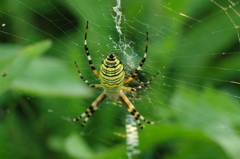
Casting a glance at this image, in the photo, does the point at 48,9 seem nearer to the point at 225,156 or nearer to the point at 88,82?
the point at 88,82

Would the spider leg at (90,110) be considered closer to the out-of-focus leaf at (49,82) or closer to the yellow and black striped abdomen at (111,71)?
the out-of-focus leaf at (49,82)

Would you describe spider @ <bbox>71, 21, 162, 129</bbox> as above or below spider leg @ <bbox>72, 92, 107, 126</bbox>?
above

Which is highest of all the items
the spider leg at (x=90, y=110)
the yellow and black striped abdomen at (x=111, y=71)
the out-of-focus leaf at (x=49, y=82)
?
the yellow and black striped abdomen at (x=111, y=71)

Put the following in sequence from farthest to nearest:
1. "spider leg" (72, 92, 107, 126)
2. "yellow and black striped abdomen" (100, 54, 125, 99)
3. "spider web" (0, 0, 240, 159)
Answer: "spider leg" (72, 92, 107, 126), "spider web" (0, 0, 240, 159), "yellow and black striped abdomen" (100, 54, 125, 99)

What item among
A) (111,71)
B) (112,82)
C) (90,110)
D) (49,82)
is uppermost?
(111,71)

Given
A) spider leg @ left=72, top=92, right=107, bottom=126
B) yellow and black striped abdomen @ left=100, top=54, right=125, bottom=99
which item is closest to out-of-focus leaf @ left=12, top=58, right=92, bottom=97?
spider leg @ left=72, top=92, right=107, bottom=126

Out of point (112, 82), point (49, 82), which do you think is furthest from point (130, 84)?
→ point (49, 82)

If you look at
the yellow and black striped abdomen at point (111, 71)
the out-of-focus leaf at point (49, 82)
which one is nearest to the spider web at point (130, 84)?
the out-of-focus leaf at point (49, 82)

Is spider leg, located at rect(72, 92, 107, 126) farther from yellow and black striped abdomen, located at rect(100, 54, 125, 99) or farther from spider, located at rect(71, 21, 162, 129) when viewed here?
yellow and black striped abdomen, located at rect(100, 54, 125, 99)

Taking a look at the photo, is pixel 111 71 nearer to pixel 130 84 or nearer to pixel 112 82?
pixel 112 82
